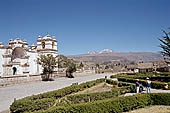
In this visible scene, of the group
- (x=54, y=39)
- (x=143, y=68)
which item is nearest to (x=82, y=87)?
(x=54, y=39)

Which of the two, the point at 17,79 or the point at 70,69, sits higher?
the point at 70,69

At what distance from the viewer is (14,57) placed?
44438 millimetres

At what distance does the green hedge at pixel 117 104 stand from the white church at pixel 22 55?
29.2m

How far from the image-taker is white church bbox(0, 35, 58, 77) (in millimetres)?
41250

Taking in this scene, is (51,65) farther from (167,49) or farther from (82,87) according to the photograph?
(167,49)

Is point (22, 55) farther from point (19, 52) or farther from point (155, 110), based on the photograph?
point (155, 110)

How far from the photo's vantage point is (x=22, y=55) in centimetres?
4509

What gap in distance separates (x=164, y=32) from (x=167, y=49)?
2.79 meters

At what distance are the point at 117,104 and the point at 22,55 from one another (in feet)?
121

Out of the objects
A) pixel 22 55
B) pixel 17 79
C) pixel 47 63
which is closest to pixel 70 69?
pixel 47 63

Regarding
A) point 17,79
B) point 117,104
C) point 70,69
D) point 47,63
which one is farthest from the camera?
point 70,69

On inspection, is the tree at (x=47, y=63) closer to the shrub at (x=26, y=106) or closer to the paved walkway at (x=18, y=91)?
the paved walkway at (x=18, y=91)

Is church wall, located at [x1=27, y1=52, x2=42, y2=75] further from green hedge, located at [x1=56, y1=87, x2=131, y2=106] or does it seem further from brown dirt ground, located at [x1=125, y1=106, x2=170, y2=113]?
brown dirt ground, located at [x1=125, y1=106, x2=170, y2=113]

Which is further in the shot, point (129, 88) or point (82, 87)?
point (82, 87)
